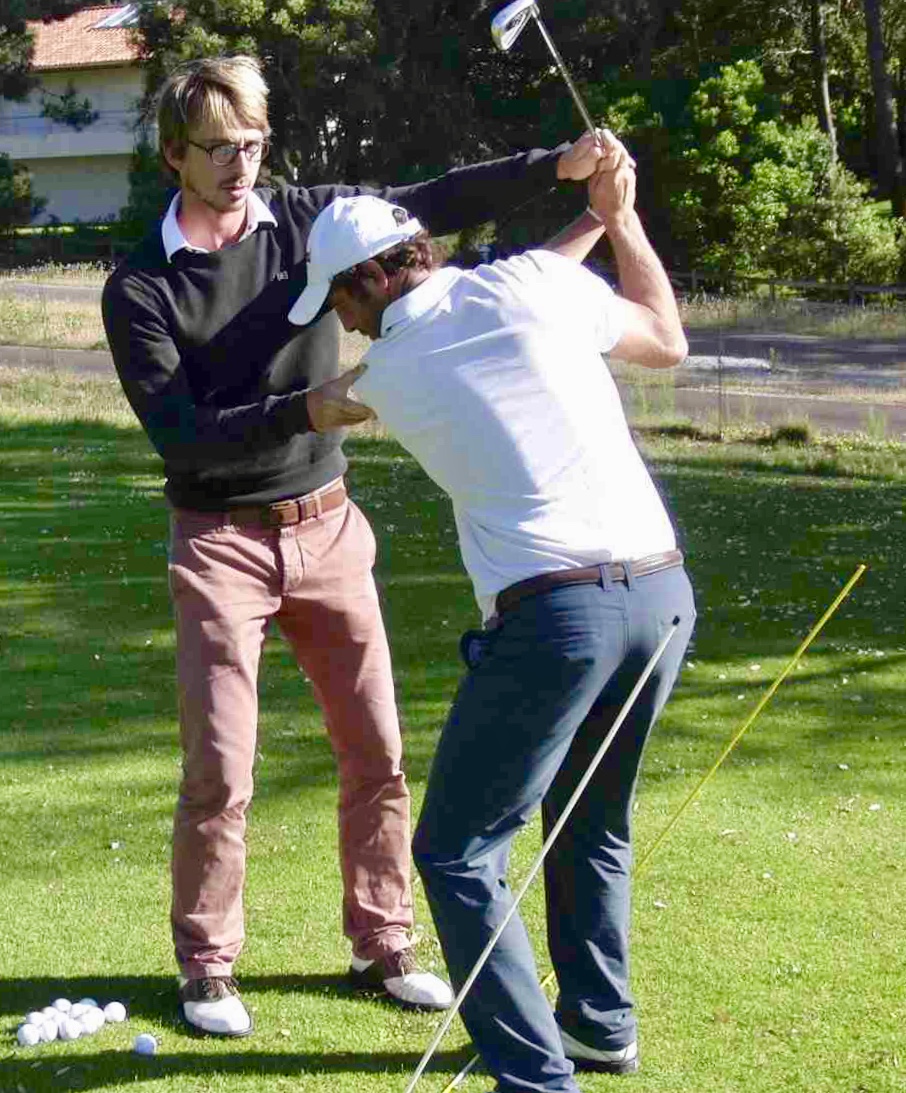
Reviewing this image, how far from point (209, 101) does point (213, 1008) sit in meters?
2.20

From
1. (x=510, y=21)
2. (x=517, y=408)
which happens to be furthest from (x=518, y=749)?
(x=510, y=21)

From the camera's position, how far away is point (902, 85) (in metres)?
45.9

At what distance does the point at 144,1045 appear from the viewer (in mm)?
4258

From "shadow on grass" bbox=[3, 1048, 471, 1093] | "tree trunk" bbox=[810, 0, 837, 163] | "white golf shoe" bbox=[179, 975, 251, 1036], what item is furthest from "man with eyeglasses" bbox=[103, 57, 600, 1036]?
"tree trunk" bbox=[810, 0, 837, 163]

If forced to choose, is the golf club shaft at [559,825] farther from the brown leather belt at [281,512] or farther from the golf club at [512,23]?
the golf club at [512,23]

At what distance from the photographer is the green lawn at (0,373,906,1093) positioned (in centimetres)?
425

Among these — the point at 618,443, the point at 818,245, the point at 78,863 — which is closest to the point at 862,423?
the point at 78,863

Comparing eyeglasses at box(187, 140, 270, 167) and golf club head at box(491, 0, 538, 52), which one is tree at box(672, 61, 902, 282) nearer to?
golf club head at box(491, 0, 538, 52)

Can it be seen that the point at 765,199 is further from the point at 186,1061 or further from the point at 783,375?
the point at 186,1061

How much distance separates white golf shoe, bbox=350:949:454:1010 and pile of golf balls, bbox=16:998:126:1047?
0.62 metres

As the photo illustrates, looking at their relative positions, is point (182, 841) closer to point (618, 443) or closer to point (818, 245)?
point (618, 443)

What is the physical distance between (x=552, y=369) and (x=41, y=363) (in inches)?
970

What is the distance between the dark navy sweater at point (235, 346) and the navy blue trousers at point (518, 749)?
2.94ft

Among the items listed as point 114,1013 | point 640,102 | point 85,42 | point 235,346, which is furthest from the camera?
point 85,42
